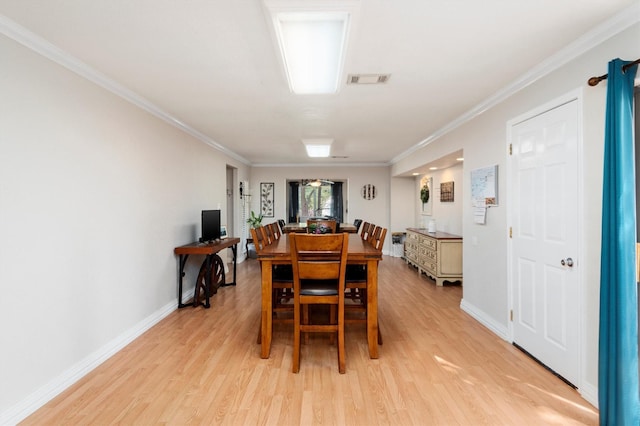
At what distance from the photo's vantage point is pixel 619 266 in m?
1.69

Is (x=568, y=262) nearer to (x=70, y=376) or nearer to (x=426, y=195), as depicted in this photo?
(x=70, y=376)

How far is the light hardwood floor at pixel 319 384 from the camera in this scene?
189 cm

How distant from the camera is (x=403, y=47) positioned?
6.93 ft

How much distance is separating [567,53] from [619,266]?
1.53 metres

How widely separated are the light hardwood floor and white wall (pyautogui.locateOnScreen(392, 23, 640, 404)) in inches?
13.9

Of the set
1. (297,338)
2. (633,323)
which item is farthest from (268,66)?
(633,323)

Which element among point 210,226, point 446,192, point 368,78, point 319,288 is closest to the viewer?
point 319,288

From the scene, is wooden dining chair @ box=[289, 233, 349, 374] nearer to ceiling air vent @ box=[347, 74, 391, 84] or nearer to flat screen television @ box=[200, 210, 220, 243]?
ceiling air vent @ box=[347, 74, 391, 84]

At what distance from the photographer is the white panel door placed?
2.18 meters

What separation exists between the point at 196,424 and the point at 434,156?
4527 mm

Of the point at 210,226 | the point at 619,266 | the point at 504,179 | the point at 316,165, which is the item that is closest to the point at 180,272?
the point at 210,226

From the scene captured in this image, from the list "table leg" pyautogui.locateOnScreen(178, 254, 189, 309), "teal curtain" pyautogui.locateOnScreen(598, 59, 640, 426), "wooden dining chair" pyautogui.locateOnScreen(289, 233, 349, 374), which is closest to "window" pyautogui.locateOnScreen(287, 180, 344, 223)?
"table leg" pyautogui.locateOnScreen(178, 254, 189, 309)

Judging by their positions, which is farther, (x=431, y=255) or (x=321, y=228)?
(x=431, y=255)

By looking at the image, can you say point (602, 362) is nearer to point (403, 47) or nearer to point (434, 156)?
point (403, 47)
